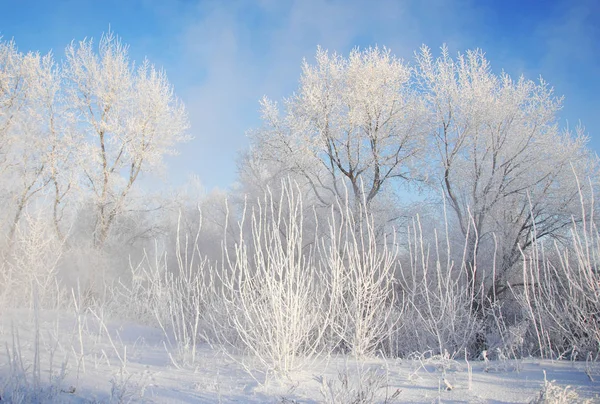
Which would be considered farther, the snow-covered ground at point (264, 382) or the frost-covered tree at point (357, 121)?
the frost-covered tree at point (357, 121)

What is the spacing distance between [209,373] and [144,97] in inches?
599

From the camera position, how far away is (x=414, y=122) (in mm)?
14383

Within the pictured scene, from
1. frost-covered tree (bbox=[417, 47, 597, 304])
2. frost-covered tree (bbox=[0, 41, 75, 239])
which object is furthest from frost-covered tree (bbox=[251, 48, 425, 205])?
frost-covered tree (bbox=[0, 41, 75, 239])

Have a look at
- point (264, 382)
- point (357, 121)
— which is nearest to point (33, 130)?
point (357, 121)

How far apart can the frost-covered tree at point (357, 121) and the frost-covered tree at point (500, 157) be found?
98 cm

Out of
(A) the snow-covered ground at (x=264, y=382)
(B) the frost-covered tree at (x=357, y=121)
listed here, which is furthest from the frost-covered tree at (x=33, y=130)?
(A) the snow-covered ground at (x=264, y=382)

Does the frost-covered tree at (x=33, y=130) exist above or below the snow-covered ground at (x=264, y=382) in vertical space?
above

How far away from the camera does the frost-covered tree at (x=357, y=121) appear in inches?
561

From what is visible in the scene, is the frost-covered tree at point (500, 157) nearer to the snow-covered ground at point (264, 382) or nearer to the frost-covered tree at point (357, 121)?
the frost-covered tree at point (357, 121)

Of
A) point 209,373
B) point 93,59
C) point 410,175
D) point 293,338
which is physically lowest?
point 209,373

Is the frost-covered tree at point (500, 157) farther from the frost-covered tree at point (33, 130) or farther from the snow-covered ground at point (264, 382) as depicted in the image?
the frost-covered tree at point (33, 130)

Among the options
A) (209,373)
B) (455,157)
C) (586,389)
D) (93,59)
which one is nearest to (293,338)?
(209,373)

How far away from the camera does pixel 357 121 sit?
13977 mm

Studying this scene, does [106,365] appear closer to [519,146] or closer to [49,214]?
[49,214]
